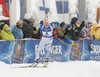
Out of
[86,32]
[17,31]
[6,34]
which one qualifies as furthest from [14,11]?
[86,32]

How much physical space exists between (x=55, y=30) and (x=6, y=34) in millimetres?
1738

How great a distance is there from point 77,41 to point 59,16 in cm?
366

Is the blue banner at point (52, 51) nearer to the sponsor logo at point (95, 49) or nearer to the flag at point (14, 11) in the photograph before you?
the sponsor logo at point (95, 49)

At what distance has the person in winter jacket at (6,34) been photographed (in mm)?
8041

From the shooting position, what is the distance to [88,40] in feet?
33.1

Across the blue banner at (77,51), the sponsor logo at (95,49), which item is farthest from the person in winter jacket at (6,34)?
the sponsor logo at (95,49)

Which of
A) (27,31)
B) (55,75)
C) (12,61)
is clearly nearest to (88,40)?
(27,31)

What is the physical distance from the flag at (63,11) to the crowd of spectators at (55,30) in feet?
7.83

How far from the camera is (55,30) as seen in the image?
335 inches

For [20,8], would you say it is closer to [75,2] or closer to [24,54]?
[24,54]

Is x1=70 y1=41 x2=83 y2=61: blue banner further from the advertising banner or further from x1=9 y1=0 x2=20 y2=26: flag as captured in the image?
x1=9 y1=0 x2=20 y2=26: flag

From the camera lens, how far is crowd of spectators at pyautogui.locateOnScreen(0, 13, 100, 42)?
8.16 m

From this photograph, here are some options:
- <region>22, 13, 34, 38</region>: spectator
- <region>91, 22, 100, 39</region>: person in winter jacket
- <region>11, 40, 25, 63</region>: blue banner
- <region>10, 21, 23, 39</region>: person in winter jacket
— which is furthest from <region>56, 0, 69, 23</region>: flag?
A: <region>11, 40, 25, 63</region>: blue banner

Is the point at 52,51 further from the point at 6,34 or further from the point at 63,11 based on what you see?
the point at 63,11
